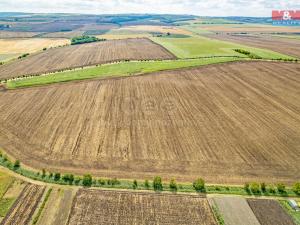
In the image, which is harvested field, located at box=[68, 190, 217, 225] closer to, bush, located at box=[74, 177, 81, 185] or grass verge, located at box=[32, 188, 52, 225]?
bush, located at box=[74, 177, 81, 185]

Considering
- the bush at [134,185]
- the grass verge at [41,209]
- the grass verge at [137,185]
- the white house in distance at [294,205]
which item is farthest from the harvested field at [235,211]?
the grass verge at [41,209]

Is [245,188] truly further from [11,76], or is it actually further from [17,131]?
[11,76]

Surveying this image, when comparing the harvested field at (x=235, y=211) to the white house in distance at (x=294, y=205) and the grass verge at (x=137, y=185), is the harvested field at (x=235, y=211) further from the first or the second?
the white house in distance at (x=294, y=205)

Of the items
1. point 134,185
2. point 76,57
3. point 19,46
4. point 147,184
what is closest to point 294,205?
A: point 147,184

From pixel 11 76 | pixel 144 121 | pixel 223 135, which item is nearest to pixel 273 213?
pixel 223 135

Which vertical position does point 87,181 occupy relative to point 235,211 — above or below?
above

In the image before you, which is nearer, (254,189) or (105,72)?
(254,189)

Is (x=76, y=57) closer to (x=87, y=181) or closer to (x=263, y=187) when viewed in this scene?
(x=87, y=181)
